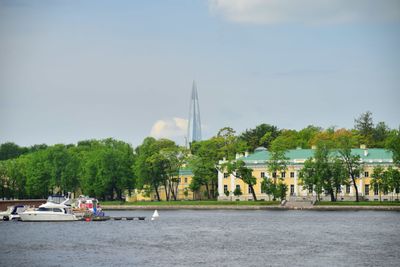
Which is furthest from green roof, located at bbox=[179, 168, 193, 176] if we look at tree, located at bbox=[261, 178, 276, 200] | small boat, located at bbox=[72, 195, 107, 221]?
small boat, located at bbox=[72, 195, 107, 221]

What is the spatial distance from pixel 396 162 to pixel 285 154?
2419 cm

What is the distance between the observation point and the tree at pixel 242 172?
14750 cm

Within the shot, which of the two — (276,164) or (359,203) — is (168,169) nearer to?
(276,164)

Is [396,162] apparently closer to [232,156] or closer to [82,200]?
[232,156]

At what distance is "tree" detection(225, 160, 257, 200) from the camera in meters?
148

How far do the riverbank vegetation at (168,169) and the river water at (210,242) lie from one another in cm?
Result: 2520

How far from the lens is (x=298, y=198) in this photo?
152m

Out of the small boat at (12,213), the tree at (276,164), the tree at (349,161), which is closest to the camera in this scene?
the small boat at (12,213)

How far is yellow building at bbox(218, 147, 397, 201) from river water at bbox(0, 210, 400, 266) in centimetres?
3415

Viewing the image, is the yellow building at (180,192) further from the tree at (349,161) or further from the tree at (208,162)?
the tree at (349,161)

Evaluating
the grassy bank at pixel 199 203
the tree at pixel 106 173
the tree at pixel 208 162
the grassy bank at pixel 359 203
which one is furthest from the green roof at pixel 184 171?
the grassy bank at pixel 359 203

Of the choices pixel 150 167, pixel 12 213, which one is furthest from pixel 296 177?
pixel 12 213

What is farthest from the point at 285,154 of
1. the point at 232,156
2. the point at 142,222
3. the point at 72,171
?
the point at 142,222

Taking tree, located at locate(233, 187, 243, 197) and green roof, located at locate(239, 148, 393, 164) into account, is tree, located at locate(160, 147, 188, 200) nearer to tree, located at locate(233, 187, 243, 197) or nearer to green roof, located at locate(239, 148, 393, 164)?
green roof, located at locate(239, 148, 393, 164)
